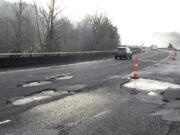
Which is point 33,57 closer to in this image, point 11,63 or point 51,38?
point 11,63

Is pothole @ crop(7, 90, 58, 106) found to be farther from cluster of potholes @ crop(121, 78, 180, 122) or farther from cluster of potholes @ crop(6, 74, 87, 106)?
cluster of potholes @ crop(121, 78, 180, 122)

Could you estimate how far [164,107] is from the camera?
5.91 meters

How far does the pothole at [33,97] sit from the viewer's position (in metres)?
5.85

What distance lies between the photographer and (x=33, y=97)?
21.2 ft

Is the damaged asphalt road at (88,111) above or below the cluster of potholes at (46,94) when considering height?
below

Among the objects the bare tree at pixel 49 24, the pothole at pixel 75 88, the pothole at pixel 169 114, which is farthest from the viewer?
the bare tree at pixel 49 24

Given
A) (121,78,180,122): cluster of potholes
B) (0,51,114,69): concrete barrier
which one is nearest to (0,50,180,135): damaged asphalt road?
(121,78,180,122): cluster of potholes

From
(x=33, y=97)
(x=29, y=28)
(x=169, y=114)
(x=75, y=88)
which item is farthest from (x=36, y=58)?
(x=29, y=28)

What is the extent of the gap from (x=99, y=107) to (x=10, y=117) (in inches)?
93.6

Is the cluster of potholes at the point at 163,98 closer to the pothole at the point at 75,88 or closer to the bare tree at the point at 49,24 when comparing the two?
the pothole at the point at 75,88

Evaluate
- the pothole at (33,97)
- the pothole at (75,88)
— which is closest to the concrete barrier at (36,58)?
the pothole at (75,88)

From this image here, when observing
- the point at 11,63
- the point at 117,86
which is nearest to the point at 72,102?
the point at 117,86

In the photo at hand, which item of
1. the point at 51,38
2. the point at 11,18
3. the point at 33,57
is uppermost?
the point at 11,18

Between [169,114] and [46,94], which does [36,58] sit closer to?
[46,94]
